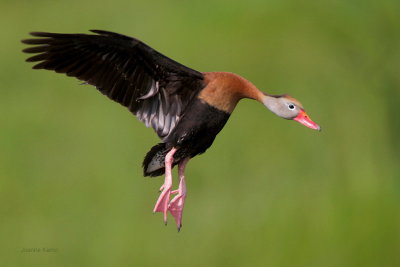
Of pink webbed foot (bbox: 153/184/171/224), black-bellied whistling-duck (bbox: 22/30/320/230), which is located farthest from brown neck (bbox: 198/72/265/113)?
pink webbed foot (bbox: 153/184/171/224)

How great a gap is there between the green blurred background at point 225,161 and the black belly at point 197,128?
493 cm

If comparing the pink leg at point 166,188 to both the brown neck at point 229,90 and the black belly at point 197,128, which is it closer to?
the black belly at point 197,128

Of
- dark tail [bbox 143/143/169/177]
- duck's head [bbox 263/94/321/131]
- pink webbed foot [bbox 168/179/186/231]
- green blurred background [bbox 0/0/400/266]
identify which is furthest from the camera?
green blurred background [bbox 0/0/400/266]

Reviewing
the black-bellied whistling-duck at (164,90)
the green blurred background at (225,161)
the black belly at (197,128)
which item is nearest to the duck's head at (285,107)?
the black-bellied whistling-duck at (164,90)

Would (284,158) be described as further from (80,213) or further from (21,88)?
(21,88)

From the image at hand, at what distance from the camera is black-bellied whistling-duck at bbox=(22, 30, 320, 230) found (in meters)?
5.66

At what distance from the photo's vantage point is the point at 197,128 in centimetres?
575

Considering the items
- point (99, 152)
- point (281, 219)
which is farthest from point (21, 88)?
point (281, 219)

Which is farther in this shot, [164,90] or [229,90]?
[164,90]

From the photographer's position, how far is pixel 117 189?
441 inches

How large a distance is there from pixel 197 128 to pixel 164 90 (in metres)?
0.30

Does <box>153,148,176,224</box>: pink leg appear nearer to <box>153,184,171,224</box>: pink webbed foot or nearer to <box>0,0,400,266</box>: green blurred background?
<box>153,184,171,224</box>: pink webbed foot

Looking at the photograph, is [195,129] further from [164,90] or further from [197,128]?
[164,90]

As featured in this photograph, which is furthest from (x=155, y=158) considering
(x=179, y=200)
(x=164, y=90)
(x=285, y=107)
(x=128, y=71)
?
(x=285, y=107)
